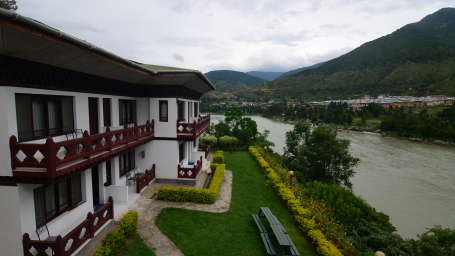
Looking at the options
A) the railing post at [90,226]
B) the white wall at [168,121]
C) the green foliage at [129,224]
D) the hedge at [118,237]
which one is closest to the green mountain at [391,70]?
the white wall at [168,121]

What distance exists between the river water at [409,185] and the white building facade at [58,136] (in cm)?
1874

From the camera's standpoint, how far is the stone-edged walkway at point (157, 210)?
25.9 ft

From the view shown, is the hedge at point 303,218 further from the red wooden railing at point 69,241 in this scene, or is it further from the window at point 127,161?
the window at point 127,161

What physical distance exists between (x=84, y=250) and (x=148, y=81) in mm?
8630

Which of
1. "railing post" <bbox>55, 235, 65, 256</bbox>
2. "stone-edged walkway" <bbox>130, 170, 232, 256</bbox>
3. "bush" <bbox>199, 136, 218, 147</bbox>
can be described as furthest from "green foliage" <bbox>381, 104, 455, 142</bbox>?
"railing post" <bbox>55, 235, 65, 256</bbox>

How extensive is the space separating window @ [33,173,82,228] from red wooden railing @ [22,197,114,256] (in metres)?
0.85

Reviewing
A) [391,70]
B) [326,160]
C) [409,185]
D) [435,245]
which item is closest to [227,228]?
[435,245]

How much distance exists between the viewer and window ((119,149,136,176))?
1209 centimetres

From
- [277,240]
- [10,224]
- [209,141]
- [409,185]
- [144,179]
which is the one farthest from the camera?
[209,141]

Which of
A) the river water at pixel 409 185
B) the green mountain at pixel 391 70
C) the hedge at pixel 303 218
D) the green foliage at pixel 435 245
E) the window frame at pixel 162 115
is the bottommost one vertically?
the river water at pixel 409 185

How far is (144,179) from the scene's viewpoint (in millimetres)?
12406

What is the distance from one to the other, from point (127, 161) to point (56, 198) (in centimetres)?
544

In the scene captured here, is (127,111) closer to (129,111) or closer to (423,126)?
(129,111)

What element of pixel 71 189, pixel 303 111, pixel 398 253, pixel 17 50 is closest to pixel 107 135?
pixel 71 189
